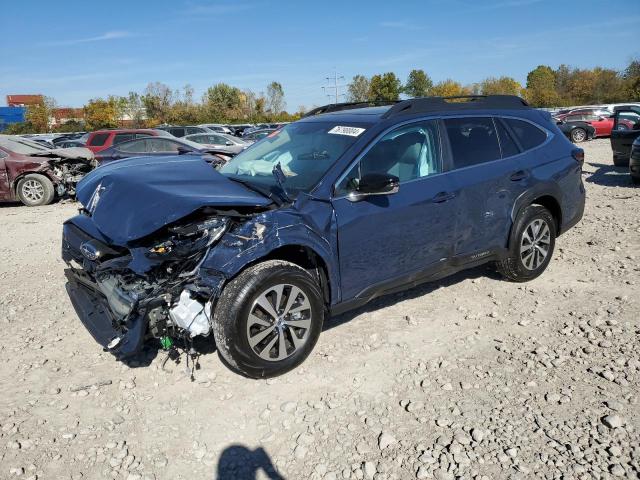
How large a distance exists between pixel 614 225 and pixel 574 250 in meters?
1.39

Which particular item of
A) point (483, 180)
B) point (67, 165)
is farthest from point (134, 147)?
point (483, 180)

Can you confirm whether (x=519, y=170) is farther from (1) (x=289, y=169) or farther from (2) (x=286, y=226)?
(2) (x=286, y=226)

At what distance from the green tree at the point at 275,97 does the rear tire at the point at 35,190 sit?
244 ft

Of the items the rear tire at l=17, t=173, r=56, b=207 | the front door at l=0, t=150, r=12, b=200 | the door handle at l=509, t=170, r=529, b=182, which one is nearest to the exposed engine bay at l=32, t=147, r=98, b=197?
the rear tire at l=17, t=173, r=56, b=207

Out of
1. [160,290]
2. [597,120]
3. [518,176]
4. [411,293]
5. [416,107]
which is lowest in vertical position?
[411,293]

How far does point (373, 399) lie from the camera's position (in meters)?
3.27

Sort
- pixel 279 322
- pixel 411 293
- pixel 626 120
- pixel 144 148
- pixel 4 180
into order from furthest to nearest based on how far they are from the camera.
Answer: pixel 626 120
pixel 144 148
pixel 4 180
pixel 411 293
pixel 279 322

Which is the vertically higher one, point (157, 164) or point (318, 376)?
point (157, 164)

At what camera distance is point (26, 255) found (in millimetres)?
6672

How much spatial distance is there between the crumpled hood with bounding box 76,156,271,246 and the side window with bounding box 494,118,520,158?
8.21ft

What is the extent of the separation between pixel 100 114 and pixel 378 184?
2329 inches

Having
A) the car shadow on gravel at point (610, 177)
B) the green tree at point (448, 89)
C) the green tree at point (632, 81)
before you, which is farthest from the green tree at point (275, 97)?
the car shadow on gravel at point (610, 177)

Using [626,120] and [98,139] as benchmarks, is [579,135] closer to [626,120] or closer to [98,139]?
[626,120]

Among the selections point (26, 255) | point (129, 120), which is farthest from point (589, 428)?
point (129, 120)
